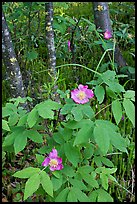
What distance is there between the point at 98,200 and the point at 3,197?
2.11 ft

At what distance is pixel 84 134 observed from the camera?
120 cm

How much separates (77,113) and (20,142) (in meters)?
0.23

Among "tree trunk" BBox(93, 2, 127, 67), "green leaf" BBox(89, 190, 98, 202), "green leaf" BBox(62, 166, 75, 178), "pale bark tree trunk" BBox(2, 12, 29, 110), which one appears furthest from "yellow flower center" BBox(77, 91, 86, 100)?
"tree trunk" BBox(93, 2, 127, 67)

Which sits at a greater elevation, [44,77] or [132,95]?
[132,95]

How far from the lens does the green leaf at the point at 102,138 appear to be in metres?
1.17

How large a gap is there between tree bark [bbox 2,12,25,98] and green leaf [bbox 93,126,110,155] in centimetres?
90

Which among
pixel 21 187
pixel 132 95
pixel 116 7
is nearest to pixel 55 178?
pixel 132 95

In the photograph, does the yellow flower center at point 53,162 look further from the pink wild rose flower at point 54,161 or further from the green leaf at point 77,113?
the green leaf at point 77,113

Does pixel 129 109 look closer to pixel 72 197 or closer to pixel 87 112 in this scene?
pixel 87 112

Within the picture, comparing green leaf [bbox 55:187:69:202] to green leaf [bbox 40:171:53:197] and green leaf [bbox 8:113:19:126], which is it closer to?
green leaf [bbox 40:171:53:197]

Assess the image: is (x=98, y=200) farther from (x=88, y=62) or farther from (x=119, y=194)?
(x=88, y=62)

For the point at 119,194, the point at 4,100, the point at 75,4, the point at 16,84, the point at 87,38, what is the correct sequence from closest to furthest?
1. the point at 119,194
2. the point at 16,84
3. the point at 4,100
4. the point at 87,38
5. the point at 75,4

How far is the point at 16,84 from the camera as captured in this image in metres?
2.00

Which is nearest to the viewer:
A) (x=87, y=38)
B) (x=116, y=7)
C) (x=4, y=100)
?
(x=4, y=100)
